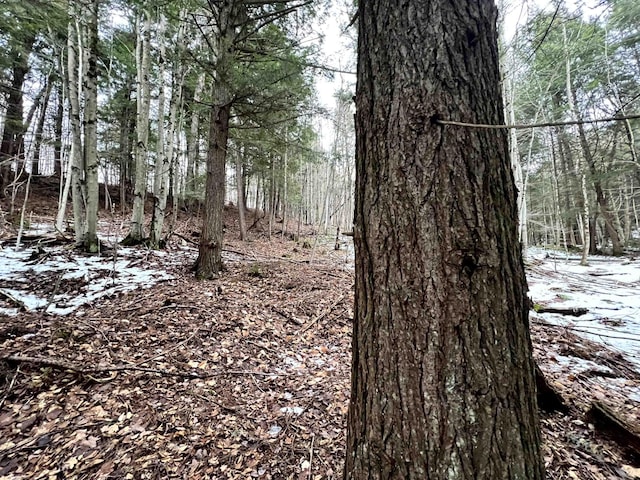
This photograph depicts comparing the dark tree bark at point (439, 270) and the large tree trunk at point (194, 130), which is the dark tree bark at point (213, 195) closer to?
the large tree trunk at point (194, 130)

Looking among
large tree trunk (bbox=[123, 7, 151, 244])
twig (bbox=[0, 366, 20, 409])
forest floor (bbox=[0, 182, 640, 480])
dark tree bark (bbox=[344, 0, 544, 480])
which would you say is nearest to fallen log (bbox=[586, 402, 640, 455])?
forest floor (bbox=[0, 182, 640, 480])

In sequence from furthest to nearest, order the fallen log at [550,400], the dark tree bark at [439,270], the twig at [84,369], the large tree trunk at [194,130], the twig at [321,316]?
1. the large tree trunk at [194,130]
2. the twig at [321,316]
3. the twig at [84,369]
4. the fallen log at [550,400]
5. the dark tree bark at [439,270]

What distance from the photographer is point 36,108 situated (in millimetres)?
12539

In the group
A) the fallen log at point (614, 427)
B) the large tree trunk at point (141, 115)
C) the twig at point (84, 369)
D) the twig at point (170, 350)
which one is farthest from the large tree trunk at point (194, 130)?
the fallen log at point (614, 427)

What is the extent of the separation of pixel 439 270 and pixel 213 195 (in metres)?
4.95

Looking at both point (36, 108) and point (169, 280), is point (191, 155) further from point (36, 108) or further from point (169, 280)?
point (169, 280)

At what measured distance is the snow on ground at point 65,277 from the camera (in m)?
3.77

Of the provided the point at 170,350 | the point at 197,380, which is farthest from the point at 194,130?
the point at 197,380

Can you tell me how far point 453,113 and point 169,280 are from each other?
16.6 ft

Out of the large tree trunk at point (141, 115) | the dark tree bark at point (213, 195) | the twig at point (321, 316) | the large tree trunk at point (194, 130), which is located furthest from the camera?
the large tree trunk at point (194, 130)

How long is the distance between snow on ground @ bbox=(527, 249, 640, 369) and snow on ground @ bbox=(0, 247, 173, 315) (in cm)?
663

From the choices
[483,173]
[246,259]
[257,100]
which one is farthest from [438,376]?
[246,259]

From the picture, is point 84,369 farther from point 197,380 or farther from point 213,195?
point 213,195

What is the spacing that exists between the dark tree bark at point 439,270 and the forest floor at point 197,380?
1.16 meters
